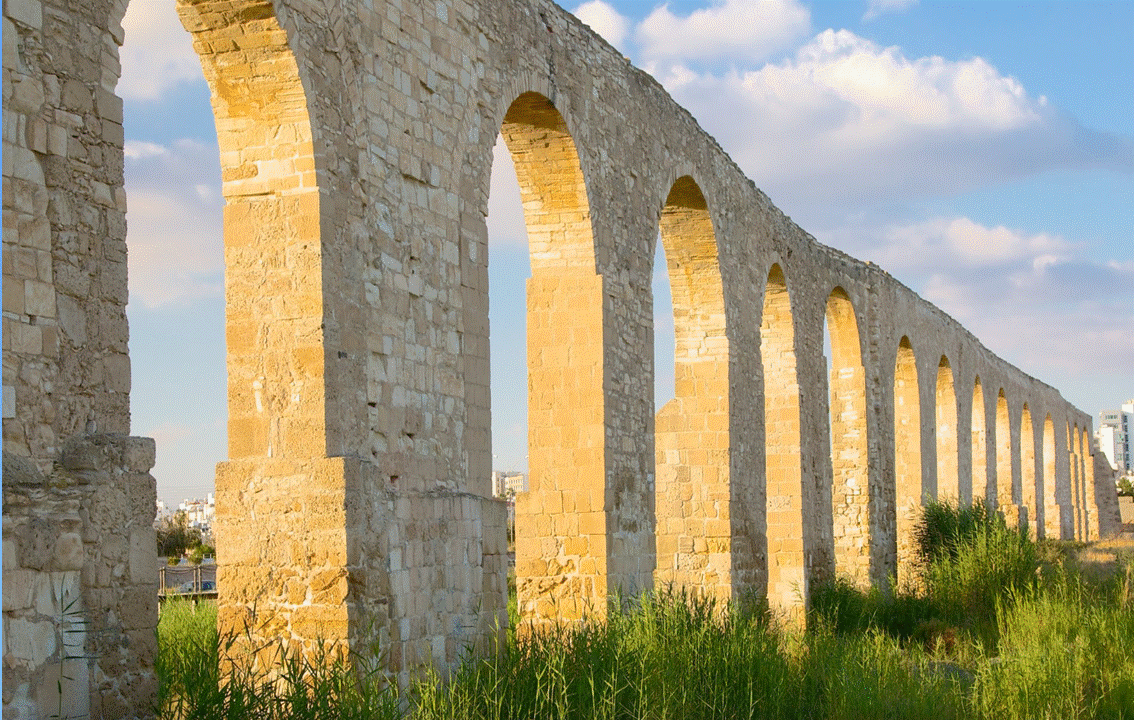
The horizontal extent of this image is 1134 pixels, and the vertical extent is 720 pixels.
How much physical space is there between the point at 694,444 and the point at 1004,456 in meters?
21.0

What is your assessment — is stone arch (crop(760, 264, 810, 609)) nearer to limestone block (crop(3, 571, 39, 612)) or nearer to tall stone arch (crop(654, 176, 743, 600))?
tall stone arch (crop(654, 176, 743, 600))

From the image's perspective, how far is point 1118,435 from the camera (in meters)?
164

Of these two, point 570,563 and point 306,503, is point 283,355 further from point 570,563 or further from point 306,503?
point 570,563

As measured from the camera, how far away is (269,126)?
21.9ft

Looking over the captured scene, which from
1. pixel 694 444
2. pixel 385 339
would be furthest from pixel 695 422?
pixel 385 339

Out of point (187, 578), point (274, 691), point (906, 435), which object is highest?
point (906, 435)

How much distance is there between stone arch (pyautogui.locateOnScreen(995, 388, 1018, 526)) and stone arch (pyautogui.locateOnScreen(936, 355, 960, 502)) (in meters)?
6.09

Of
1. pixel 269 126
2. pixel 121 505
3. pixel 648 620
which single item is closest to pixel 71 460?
pixel 121 505

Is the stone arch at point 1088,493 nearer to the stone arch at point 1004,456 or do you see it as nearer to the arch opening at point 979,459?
A: the stone arch at point 1004,456

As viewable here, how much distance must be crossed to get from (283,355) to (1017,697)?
5.20 metres

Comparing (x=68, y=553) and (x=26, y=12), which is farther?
(x=26, y=12)

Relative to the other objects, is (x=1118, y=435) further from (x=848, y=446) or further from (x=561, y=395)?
(x=561, y=395)

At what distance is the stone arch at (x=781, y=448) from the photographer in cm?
1488

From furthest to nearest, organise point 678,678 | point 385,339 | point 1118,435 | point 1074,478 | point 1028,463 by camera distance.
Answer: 1. point 1118,435
2. point 1074,478
3. point 1028,463
4. point 678,678
5. point 385,339
